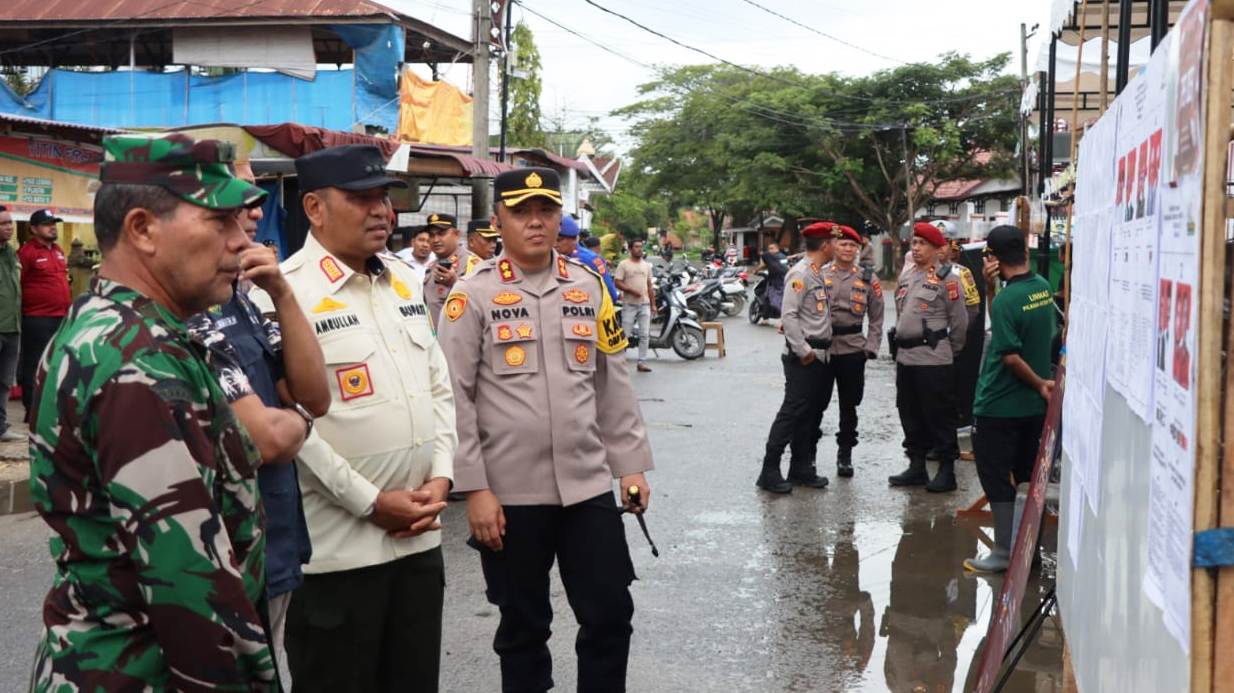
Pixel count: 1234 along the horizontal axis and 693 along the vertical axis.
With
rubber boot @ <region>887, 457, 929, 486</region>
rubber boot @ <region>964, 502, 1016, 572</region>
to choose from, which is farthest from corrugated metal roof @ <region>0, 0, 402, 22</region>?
rubber boot @ <region>964, 502, 1016, 572</region>

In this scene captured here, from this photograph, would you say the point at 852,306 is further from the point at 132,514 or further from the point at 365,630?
the point at 132,514

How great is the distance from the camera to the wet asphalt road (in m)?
4.74

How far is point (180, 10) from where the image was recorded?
22234 millimetres

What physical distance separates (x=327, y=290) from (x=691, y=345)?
45.1 ft

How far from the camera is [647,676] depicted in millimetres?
4676

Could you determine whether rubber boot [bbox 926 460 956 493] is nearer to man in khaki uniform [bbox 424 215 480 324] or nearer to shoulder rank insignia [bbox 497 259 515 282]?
man in khaki uniform [bbox 424 215 480 324]

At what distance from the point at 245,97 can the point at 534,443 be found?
20.2m

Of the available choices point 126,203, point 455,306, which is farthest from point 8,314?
point 126,203

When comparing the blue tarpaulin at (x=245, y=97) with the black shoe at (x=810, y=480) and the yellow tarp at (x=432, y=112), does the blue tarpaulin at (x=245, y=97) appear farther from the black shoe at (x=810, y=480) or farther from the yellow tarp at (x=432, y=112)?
the black shoe at (x=810, y=480)

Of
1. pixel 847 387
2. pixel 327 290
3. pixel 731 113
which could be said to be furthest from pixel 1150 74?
pixel 731 113

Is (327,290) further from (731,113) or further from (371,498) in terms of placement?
(731,113)

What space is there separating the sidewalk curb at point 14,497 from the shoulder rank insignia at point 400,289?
4.96m

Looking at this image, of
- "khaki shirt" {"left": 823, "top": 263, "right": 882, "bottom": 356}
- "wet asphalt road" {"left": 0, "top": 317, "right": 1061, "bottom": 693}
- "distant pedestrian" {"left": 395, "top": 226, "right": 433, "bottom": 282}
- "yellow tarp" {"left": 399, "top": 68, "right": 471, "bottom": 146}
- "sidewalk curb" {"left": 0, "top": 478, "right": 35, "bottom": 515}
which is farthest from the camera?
"yellow tarp" {"left": 399, "top": 68, "right": 471, "bottom": 146}

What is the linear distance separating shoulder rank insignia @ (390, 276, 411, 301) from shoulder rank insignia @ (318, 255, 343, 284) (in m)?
0.22
